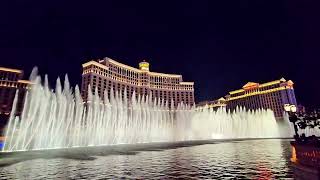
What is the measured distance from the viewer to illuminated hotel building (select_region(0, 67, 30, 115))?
94.4 meters

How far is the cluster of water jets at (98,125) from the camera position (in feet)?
127

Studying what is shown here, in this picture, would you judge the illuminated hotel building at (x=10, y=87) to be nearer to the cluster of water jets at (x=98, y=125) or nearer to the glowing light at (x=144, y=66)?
the cluster of water jets at (x=98, y=125)

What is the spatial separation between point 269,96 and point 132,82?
8252 centimetres

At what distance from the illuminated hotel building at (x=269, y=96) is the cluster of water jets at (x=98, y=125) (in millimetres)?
42984

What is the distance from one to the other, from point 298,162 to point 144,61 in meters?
131

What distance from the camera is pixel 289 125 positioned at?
3206 inches

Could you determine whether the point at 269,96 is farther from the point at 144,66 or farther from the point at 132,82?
the point at 132,82

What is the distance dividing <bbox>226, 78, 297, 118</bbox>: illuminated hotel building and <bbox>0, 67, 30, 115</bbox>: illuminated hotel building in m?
128

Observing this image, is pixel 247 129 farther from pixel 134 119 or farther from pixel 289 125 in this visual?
pixel 134 119

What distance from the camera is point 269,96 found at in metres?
124

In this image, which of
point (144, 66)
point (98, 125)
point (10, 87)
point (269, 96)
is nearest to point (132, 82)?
point (144, 66)

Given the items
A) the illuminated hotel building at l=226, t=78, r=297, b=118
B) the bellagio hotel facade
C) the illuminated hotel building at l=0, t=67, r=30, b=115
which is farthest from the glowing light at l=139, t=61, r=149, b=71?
the illuminated hotel building at l=226, t=78, r=297, b=118

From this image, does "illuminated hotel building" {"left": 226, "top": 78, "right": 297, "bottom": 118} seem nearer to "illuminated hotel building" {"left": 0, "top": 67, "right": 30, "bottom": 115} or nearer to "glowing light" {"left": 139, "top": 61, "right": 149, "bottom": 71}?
"glowing light" {"left": 139, "top": 61, "right": 149, "bottom": 71}

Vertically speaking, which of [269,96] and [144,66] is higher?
[144,66]
